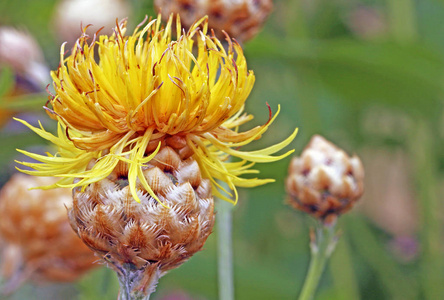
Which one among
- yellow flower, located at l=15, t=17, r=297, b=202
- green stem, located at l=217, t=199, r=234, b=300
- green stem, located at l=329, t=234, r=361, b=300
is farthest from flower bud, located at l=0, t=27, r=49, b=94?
green stem, located at l=329, t=234, r=361, b=300

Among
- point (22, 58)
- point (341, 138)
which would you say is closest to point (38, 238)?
point (22, 58)

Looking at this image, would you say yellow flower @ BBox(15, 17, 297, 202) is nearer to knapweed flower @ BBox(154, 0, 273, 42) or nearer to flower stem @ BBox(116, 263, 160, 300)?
flower stem @ BBox(116, 263, 160, 300)

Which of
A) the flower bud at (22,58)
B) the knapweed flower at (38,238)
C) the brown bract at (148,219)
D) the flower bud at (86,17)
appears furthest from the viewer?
the flower bud at (86,17)

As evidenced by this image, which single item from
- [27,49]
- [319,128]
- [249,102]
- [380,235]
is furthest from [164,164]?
[380,235]

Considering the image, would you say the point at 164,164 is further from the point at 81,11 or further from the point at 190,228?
the point at 81,11

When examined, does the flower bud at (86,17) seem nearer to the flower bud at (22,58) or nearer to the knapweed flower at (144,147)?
the flower bud at (22,58)

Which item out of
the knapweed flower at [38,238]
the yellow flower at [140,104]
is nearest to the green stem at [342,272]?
the knapweed flower at [38,238]
